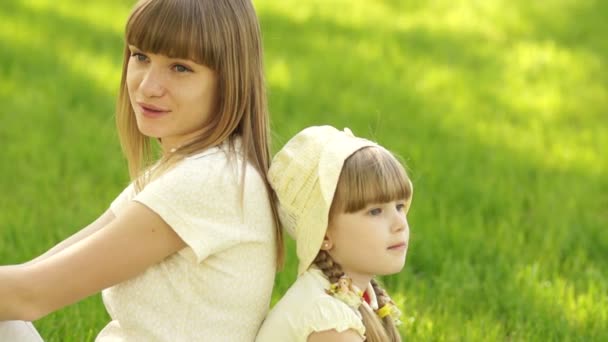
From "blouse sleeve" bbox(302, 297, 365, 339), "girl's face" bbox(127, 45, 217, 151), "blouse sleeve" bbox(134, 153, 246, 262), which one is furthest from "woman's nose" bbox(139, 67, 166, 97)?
"blouse sleeve" bbox(302, 297, 365, 339)

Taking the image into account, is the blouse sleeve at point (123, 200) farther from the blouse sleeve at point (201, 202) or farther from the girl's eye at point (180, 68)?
the girl's eye at point (180, 68)

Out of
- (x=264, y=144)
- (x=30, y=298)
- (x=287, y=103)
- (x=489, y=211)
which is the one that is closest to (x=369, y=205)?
(x=264, y=144)

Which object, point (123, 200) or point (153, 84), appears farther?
point (123, 200)

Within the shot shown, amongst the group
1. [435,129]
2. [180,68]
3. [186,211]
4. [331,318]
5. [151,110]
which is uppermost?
[180,68]

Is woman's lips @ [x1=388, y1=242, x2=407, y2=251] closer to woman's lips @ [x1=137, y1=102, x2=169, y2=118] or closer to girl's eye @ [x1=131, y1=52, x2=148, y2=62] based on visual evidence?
woman's lips @ [x1=137, y1=102, x2=169, y2=118]

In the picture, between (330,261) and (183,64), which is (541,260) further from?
(183,64)

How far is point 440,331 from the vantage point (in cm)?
364

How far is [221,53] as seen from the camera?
8.92 feet

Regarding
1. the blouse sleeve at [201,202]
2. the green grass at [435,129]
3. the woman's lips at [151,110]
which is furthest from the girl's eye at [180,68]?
the green grass at [435,129]

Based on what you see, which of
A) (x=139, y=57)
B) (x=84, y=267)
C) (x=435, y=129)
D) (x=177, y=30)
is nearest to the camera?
(x=84, y=267)

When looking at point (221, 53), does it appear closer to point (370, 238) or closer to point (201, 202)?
point (201, 202)

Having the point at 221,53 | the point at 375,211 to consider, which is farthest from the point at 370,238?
the point at 221,53

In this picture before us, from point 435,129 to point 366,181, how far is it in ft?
11.0

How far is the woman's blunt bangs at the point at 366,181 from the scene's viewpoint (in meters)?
2.67
